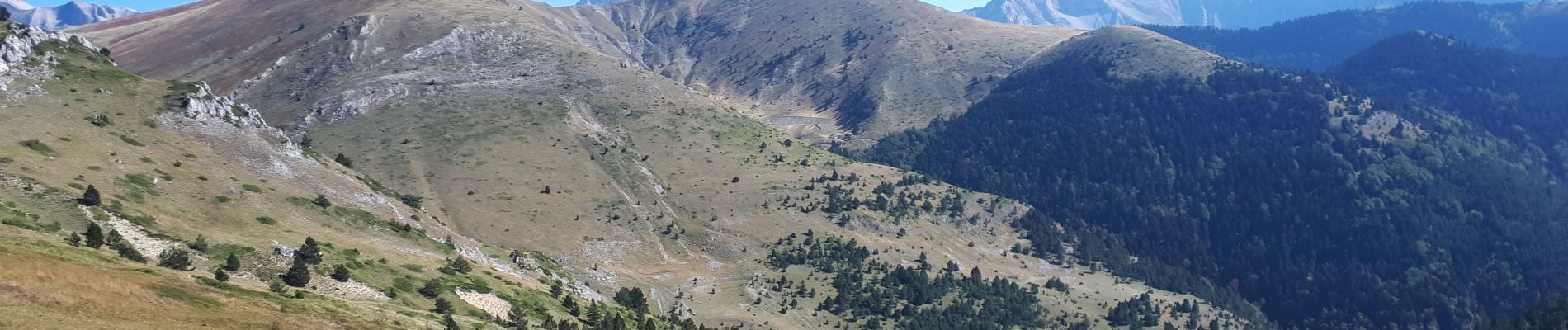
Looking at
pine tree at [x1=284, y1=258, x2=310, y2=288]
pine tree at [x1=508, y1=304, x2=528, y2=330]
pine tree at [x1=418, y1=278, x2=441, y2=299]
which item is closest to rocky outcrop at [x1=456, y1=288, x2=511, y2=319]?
pine tree at [x1=508, y1=304, x2=528, y2=330]

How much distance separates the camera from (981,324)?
562ft

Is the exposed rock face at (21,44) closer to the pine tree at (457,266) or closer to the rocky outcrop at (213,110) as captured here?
the rocky outcrop at (213,110)

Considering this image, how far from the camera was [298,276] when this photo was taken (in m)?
72.3

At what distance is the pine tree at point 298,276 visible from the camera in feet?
237

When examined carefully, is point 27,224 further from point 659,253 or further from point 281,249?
point 659,253

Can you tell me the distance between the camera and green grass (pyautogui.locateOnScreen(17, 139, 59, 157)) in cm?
9289

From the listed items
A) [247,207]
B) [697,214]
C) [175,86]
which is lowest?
[697,214]

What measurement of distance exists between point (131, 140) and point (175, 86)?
25382 mm

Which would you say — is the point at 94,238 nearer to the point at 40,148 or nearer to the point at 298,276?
the point at 298,276

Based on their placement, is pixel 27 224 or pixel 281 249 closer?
pixel 27 224

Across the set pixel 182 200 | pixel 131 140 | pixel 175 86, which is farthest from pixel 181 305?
pixel 175 86

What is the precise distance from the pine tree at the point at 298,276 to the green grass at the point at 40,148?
134 ft

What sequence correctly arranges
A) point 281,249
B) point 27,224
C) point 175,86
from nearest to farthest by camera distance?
point 27,224 < point 281,249 < point 175,86

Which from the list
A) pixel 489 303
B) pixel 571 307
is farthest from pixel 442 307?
pixel 571 307
